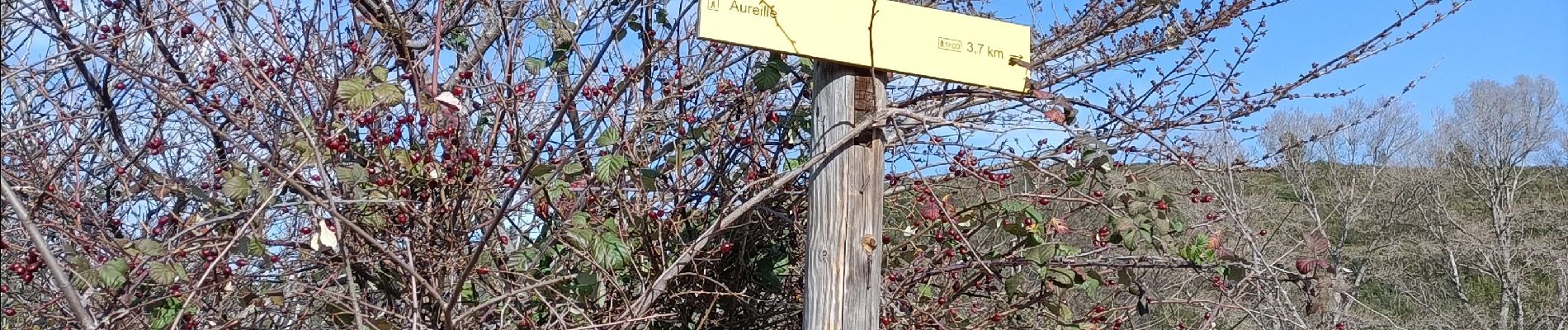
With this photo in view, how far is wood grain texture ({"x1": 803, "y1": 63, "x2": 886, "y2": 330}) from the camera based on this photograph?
92.2 inches

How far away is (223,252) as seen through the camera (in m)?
2.15

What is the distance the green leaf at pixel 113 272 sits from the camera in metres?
2.12

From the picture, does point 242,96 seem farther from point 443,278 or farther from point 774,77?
point 774,77

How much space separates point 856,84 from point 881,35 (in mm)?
111

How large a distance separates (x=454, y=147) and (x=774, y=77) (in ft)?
2.32

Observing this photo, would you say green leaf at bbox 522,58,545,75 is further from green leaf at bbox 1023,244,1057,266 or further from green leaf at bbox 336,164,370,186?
green leaf at bbox 1023,244,1057,266

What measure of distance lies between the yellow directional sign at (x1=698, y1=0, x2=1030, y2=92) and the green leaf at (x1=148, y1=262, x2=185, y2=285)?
40.8 inches

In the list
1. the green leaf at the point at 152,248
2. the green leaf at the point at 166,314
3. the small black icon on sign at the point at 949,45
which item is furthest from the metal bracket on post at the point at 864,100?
the green leaf at the point at 166,314

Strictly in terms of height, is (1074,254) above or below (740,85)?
below

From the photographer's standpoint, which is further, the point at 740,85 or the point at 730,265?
the point at 740,85

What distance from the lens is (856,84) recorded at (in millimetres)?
2406

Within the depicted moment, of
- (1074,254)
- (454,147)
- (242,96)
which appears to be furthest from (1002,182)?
(242,96)

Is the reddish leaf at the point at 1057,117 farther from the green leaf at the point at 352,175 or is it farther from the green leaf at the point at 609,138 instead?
the green leaf at the point at 352,175

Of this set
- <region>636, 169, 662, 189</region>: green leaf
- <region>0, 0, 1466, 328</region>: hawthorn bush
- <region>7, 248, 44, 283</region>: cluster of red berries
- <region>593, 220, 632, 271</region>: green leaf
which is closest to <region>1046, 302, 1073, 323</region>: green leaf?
<region>0, 0, 1466, 328</region>: hawthorn bush
